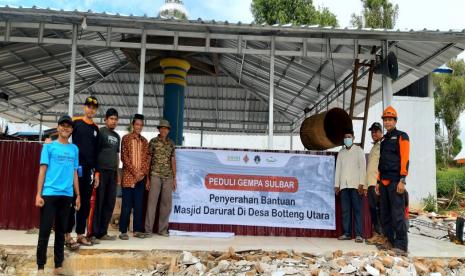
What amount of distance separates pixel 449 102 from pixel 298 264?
3169cm

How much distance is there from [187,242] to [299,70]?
599cm

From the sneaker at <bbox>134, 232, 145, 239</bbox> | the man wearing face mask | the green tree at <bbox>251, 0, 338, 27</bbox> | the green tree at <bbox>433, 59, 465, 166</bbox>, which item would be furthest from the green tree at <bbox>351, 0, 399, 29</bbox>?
the sneaker at <bbox>134, 232, 145, 239</bbox>

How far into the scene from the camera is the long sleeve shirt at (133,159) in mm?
6098

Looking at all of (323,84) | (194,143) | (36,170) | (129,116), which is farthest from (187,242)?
(194,143)

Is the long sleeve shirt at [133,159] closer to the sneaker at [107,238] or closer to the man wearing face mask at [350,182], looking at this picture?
the sneaker at [107,238]

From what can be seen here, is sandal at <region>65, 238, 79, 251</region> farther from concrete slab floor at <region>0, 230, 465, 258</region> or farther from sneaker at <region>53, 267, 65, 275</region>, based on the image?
sneaker at <region>53, 267, 65, 275</region>

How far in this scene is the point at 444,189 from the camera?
66.6ft

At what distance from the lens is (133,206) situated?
6273 mm

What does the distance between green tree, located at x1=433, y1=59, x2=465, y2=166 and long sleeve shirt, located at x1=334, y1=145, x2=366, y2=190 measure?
28707 millimetres

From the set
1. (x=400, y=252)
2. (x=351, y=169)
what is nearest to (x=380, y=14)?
(x=351, y=169)

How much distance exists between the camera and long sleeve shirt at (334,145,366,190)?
253 inches

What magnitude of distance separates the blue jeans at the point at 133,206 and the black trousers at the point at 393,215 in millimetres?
3663

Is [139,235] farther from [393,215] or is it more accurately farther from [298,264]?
[393,215]

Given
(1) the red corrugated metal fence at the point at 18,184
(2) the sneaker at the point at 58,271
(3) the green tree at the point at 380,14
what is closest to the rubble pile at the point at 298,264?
(2) the sneaker at the point at 58,271
